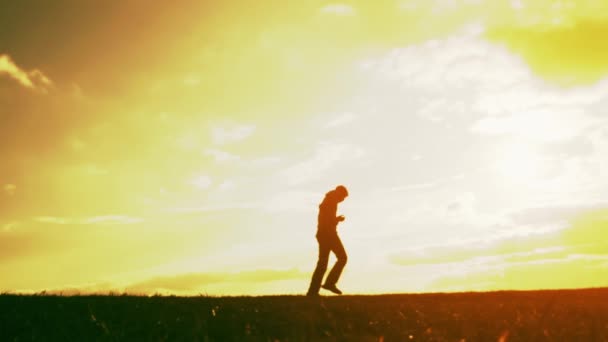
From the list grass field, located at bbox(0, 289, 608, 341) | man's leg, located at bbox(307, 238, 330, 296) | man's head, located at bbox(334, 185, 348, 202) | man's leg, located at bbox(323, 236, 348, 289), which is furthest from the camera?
man's leg, located at bbox(323, 236, 348, 289)

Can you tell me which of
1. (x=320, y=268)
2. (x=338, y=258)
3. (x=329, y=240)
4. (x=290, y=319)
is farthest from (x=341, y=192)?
Answer: (x=290, y=319)

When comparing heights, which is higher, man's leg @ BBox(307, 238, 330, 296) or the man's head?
the man's head

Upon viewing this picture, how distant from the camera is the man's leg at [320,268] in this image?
1499cm

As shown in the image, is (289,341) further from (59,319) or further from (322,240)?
(322,240)

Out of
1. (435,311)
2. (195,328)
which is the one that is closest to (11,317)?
(195,328)

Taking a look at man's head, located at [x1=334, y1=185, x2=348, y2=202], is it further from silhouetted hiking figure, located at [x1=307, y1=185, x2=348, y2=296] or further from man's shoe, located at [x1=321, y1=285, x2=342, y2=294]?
man's shoe, located at [x1=321, y1=285, x2=342, y2=294]

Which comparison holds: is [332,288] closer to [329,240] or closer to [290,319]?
[329,240]

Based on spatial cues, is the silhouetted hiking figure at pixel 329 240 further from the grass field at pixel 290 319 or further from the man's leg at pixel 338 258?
the grass field at pixel 290 319

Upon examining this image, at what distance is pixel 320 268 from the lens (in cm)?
1508

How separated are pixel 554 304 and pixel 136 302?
8627mm

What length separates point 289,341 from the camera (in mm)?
7734

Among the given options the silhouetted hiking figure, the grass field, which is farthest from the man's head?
the grass field

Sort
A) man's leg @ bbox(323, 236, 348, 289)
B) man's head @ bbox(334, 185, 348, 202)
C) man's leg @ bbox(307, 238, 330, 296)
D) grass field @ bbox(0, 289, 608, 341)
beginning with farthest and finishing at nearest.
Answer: man's leg @ bbox(323, 236, 348, 289) → man's head @ bbox(334, 185, 348, 202) → man's leg @ bbox(307, 238, 330, 296) → grass field @ bbox(0, 289, 608, 341)

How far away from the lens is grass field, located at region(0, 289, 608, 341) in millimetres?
8398
